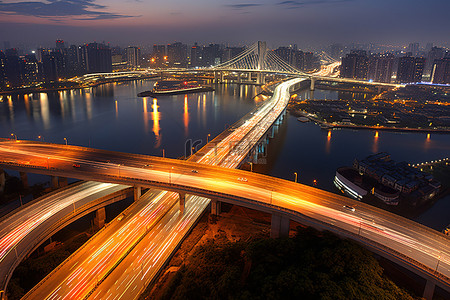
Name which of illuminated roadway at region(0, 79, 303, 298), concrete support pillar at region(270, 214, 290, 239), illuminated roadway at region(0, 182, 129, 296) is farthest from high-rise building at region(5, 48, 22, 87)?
concrete support pillar at region(270, 214, 290, 239)

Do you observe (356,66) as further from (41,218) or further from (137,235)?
(41,218)

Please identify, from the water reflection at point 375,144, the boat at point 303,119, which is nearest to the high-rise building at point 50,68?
the boat at point 303,119

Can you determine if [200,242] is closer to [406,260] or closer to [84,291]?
[84,291]

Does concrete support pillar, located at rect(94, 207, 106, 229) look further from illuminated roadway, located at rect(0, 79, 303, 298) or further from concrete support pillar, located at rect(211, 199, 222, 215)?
concrete support pillar, located at rect(211, 199, 222, 215)

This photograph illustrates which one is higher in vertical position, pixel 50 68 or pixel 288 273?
pixel 50 68

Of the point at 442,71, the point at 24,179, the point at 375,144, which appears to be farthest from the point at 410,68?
the point at 24,179
